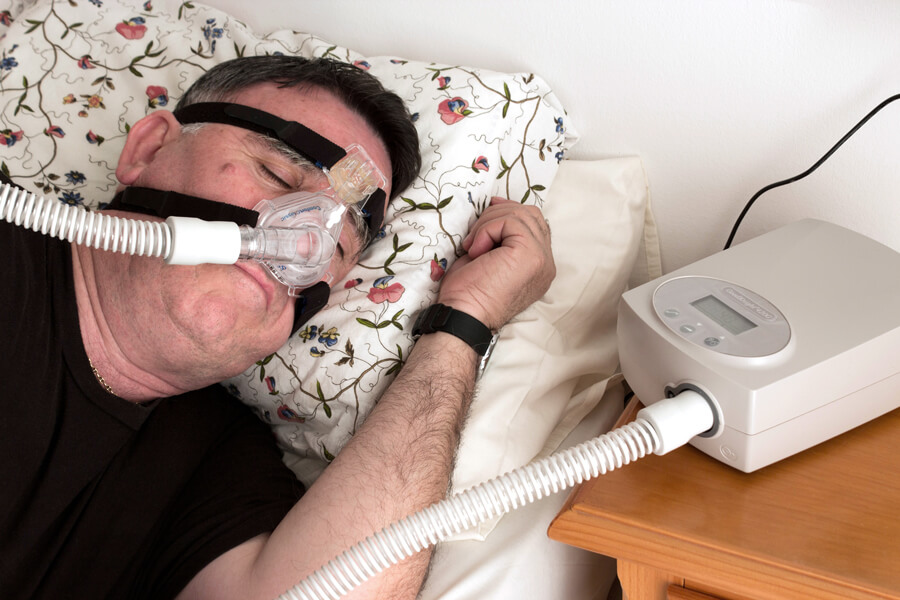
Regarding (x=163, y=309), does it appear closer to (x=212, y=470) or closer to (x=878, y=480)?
(x=212, y=470)

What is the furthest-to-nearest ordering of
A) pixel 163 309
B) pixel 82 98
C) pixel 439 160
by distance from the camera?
pixel 82 98, pixel 439 160, pixel 163 309

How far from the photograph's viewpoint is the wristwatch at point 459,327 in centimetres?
116

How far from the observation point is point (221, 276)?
41.8 inches

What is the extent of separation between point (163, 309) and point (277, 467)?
0.31m

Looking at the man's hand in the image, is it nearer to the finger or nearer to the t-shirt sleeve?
the finger

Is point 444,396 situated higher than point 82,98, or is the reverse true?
point 82,98

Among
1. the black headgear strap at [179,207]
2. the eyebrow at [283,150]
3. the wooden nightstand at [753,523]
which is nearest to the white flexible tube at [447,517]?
the wooden nightstand at [753,523]

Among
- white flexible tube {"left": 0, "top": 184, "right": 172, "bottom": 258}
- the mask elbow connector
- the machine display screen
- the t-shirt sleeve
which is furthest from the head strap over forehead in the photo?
the machine display screen

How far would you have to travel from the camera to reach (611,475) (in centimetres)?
94

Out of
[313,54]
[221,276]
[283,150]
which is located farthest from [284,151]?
[313,54]

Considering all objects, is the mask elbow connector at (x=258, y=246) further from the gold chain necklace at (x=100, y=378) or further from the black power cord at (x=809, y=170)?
the black power cord at (x=809, y=170)

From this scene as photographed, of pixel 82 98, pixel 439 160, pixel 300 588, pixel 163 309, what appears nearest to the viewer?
pixel 300 588

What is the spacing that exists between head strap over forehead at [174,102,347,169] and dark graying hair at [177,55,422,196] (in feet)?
0.28

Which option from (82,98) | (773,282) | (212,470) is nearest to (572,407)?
(773,282)
